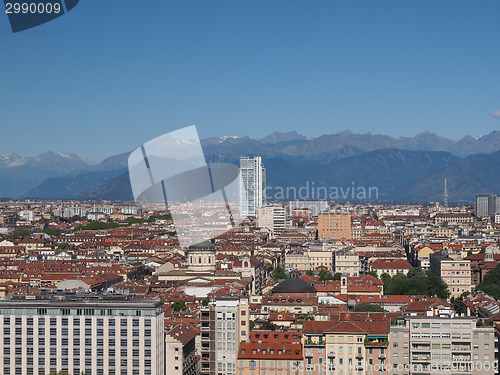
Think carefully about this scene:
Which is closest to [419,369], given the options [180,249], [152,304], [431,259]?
[152,304]

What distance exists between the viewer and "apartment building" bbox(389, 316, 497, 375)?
22.5 meters

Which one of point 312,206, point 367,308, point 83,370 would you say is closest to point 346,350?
point 83,370

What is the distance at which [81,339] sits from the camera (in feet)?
76.5

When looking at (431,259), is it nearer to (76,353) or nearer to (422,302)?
(422,302)

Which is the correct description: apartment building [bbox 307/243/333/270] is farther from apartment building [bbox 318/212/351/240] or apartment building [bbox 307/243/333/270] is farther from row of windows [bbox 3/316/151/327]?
row of windows [bbox 3/316/151/327]

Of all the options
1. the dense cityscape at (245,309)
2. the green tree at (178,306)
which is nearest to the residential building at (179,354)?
the dense cityscape at (245,309)

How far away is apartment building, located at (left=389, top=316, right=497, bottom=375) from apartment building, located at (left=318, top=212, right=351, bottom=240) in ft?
179

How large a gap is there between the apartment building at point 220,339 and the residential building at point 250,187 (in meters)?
76.4

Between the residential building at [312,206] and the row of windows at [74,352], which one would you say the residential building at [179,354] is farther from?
the residential building at [312,206]

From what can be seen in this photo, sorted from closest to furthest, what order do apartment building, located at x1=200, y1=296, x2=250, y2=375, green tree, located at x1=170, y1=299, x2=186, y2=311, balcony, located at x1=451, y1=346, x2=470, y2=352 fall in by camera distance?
balcony, located at x1=451, y1=346, x2=470, y2=352 < apartment building, located at x1=200, y1=296, x2=250, y2=375 < green tree, located at x1=170, y1=299, x2=186, y2=311

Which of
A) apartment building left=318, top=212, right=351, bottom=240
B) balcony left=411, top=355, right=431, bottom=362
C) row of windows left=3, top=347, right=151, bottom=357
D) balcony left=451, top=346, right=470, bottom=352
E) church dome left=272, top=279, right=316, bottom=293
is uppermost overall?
apartment building left=318, top=212, right=351, bottom=240

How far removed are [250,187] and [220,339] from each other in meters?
79.6

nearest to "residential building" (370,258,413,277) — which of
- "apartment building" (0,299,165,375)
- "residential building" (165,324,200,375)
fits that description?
"residential building" (165,324,200,375)

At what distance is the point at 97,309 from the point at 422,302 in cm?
1373
